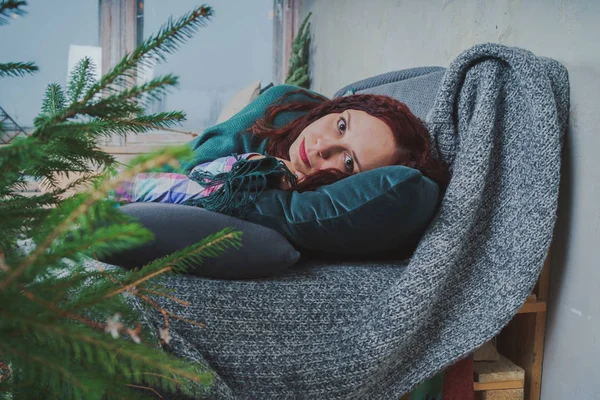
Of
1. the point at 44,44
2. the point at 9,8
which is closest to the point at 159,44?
the point at 9,8

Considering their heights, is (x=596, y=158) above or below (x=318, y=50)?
below

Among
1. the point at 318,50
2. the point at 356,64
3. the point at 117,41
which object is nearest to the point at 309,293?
the point at 356,64

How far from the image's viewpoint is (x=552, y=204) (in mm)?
912

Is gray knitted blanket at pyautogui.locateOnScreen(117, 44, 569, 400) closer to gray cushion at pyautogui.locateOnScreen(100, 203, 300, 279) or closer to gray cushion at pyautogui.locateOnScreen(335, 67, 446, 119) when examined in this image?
gray cushion at pyautogui.locateOnScreen(100, 203, 300, 279)

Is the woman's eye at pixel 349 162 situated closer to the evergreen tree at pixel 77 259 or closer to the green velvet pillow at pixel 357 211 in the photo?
the green velvet pillow at pixel 357 211

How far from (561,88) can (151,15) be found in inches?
134

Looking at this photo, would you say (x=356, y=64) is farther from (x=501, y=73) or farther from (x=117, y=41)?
(x=117, y=41)

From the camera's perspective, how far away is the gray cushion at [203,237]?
0.79m

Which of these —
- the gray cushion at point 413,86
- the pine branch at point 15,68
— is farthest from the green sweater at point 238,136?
the pine branch at point 15,68

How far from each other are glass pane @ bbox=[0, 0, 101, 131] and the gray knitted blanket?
3.30 metres

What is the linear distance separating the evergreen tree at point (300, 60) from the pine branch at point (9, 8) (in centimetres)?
314

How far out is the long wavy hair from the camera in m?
1.09

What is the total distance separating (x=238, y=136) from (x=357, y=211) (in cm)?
83

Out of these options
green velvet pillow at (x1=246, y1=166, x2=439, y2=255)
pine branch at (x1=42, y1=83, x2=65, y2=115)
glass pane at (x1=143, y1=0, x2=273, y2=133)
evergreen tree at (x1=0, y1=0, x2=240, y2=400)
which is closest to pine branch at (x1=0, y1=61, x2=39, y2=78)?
evergreen tree at (x1=0, y1=0, x2=240, y2=400)
